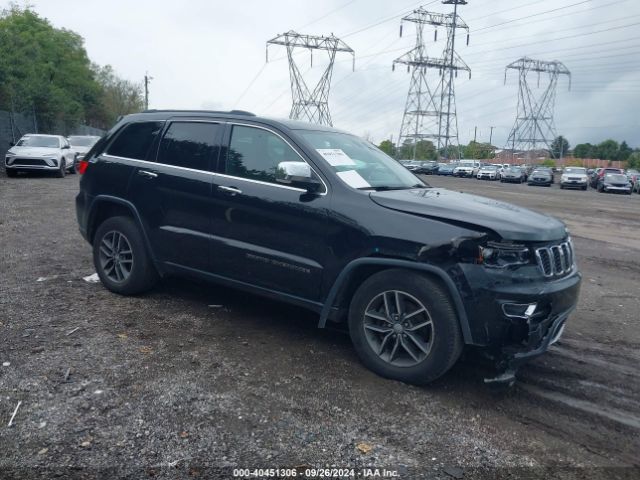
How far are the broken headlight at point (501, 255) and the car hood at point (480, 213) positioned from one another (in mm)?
63

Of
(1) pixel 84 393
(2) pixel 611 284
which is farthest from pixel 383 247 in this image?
(2) pixel 611 284

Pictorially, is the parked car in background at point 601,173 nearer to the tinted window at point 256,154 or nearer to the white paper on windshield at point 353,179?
the white paper on windshield at point 353,179

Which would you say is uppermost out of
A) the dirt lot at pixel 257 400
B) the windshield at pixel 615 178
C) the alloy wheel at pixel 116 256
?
the windshield at pixel 615 178

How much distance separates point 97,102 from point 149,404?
5749 centimetres

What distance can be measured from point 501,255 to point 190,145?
299 cm

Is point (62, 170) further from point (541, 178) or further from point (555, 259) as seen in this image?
point (541, 178)

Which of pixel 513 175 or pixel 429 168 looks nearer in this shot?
pixel 513 175

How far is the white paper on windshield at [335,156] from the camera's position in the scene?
4.53 metres

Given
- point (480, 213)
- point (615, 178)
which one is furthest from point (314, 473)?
point (615, 178)

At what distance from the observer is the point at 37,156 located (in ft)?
67.0

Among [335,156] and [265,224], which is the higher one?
[335,156]

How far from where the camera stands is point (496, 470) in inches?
120

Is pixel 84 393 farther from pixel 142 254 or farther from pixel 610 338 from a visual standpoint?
pixel 610 338

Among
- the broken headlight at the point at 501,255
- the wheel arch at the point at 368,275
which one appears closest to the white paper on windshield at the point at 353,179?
the wheel arch at the point at 368,275
